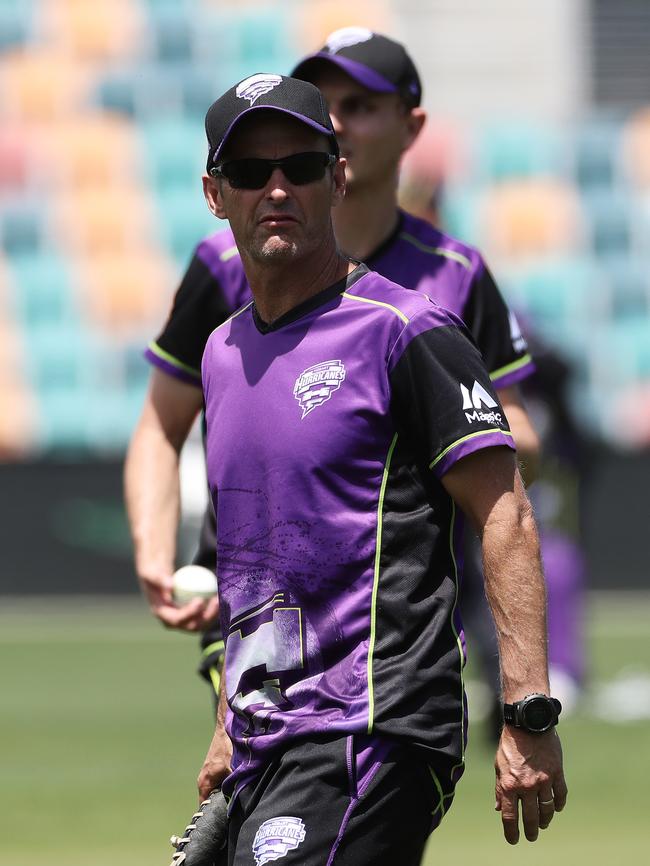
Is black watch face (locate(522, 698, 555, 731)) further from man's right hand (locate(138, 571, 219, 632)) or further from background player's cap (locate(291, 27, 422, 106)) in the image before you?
background player's cap (locate(291, 27, 422, 106))

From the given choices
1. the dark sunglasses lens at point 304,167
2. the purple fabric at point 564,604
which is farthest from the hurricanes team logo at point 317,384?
the purple fabric at point 564,604

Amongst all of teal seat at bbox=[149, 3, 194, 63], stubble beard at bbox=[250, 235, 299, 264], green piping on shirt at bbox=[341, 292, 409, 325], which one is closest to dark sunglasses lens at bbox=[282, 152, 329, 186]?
stubble beard at bbox=[250, 235, 299, 264]

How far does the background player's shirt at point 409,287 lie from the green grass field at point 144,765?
2698 mm

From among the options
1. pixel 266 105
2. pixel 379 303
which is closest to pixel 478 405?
pixel 379 303

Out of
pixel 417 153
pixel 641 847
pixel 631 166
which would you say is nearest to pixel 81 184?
pixel 417 153

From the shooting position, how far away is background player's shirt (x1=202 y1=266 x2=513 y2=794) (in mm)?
3408

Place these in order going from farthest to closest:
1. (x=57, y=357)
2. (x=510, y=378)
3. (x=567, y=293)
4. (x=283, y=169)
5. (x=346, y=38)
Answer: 1. (x=567, y=293)
2. (x=57, y=357)
3. (x=346, y=38)
4. (x=510, y=378)
5. (x=283, y=169)

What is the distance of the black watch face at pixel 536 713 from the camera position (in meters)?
3.29

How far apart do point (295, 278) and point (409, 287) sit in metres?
1.06

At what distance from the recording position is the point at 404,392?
3432 millimetres

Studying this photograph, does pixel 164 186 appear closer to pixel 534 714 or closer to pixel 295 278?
pixel 295 278

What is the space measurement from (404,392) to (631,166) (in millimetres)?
18198

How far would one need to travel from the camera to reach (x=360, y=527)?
3439mm

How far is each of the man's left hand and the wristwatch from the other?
17 mm
